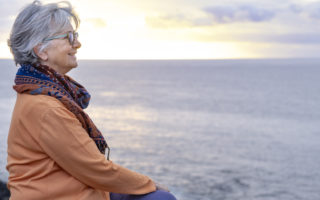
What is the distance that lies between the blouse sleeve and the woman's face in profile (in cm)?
37

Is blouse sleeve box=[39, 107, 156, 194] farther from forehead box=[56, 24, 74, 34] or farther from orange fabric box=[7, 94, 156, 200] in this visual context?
forehead box=[56, 24, 74, 34]

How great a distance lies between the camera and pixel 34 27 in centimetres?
217

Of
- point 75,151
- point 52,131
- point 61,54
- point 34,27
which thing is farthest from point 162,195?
point 34,27

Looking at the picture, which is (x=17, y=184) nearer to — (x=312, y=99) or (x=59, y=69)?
(x=59, y=69)

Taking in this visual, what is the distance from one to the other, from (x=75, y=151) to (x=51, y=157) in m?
0.12

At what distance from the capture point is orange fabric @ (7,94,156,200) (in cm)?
200

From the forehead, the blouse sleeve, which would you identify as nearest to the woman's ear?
the forehead

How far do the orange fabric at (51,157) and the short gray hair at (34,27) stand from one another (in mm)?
256

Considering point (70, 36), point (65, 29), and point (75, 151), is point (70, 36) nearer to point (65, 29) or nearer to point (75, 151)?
point (65, 29)

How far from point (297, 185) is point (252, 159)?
A: 4848 mm

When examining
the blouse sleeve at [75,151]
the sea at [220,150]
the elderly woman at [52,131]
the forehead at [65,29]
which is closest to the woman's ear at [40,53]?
the elderly woman at [52,131]

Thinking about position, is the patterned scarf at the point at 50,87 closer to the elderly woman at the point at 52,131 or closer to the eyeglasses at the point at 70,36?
the elderly woman at the point at 52,131

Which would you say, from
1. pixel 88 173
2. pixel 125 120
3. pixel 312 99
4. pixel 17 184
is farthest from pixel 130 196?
pixel 312 99

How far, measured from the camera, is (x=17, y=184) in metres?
2.12
